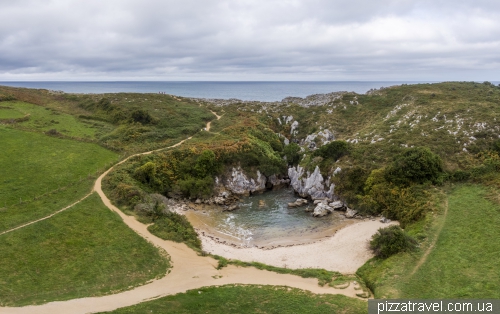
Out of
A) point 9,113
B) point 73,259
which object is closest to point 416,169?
point 73,259

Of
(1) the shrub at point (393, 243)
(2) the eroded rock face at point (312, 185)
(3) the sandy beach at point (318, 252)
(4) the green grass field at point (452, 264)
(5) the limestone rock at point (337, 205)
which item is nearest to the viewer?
(4) the green grass field at point (452, 264)

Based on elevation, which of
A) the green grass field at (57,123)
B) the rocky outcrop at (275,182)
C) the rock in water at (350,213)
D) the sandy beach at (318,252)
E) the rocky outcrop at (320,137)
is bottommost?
the sandy beach at (318,252)

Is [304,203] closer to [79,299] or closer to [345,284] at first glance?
[345,284]

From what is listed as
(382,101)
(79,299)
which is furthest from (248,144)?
(382,101)

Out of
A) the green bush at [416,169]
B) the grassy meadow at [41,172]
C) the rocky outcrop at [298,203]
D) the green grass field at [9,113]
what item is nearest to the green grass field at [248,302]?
the grassy meadow at [41,172]

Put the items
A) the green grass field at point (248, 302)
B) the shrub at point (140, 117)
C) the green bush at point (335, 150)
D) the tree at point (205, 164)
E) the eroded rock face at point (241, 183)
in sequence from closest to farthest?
the green grass field at point (248, 302) < the tree at point (205, 164) < the eroded rock face at point (241, 183) < the green bush at point (335, 150) < the shrub at point (140, 117)

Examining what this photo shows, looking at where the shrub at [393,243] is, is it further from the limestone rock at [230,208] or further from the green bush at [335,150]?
the green bush at [335,150]

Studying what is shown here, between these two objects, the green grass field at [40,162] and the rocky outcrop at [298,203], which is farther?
the rocky outcrop at [298,203]
